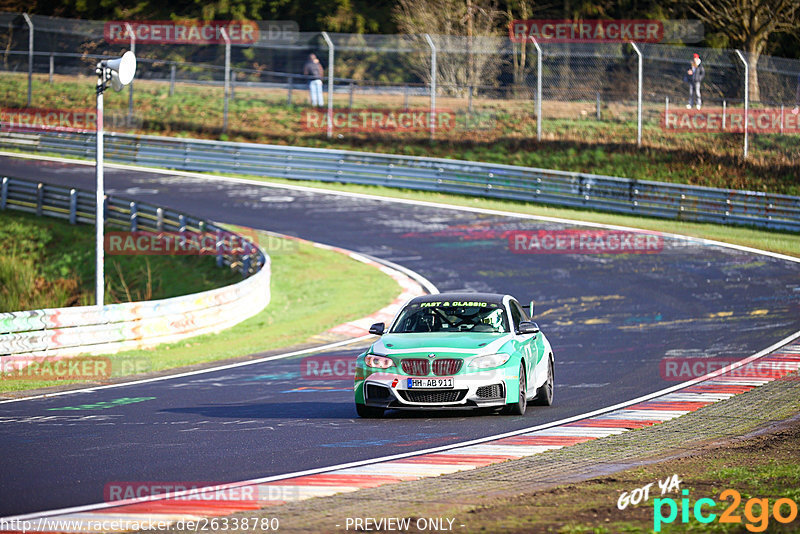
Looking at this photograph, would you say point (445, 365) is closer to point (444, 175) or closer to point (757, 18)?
point (444, 175)

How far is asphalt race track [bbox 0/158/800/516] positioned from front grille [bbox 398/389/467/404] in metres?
0.26

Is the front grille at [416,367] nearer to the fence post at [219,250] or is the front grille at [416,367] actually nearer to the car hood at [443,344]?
the car hood at [443,344]

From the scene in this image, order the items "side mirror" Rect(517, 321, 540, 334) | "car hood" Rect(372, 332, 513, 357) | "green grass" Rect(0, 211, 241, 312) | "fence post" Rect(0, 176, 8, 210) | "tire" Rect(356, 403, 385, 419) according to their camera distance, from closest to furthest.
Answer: "car hood" Rect(372, 332, 513, 357) → "tire" Rect(356, 403, 385, 419) → "side mirror" Rect(517, 321, 540, 334) → "green grass" Rect(0, 211, 241, 312) → "fence post" Rect(0, 176, 8, 210)

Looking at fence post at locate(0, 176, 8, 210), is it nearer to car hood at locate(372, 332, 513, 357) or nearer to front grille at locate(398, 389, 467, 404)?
car hood at locate(372, 332, 513, 357)

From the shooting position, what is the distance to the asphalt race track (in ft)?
30.6

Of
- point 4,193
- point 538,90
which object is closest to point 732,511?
point 538,90

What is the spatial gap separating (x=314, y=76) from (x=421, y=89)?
439 cm

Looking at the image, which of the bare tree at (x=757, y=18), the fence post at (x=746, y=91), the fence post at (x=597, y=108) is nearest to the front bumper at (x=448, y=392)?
the fence post at (x=746, y=91)

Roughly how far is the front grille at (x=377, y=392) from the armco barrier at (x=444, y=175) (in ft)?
69.7

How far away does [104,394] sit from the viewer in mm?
13961

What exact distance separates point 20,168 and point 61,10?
89.7 feet

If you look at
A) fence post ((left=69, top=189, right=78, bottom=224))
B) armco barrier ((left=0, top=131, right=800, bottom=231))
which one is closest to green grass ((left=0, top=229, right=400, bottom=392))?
fence post ((left=69, top=189, right=78, bottom=224))

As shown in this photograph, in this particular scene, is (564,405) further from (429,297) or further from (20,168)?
(20,168)

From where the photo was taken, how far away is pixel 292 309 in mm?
22828
